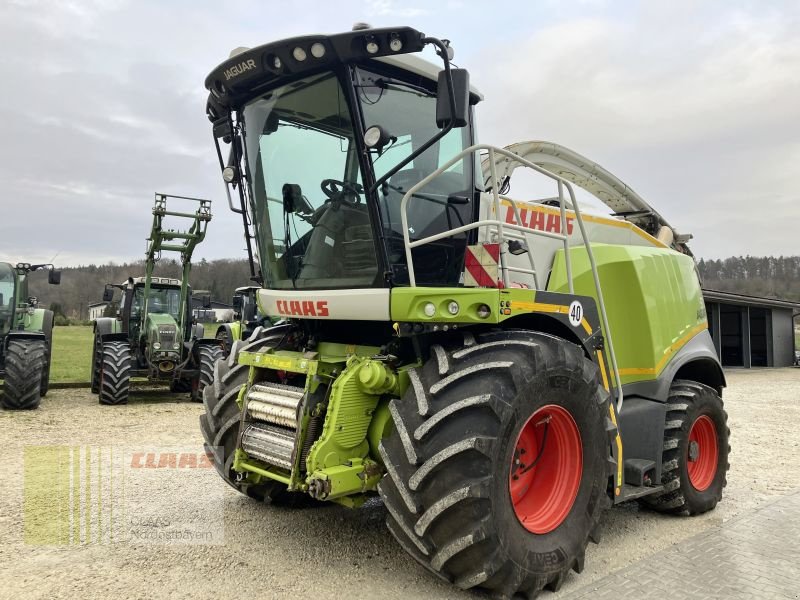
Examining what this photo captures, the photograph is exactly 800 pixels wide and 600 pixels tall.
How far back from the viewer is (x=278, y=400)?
3986 millimetres

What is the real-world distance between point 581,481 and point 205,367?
368 inches

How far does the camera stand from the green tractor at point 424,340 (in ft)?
10.5

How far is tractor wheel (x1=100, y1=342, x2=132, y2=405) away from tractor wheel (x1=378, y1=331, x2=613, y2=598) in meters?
9.16

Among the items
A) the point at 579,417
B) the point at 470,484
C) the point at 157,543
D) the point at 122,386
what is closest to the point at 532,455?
the point at 579,417

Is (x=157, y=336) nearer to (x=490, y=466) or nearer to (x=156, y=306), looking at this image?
(x=156, y=306)

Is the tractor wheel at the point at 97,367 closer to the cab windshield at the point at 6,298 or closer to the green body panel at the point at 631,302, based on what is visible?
the cab windshield at the point at 6,298

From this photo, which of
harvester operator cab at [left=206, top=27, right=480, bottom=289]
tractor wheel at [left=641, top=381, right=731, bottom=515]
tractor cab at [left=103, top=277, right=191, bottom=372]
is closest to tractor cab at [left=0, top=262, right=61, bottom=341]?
tractor cab at [left=103, top=277, right=191, bottom=372]

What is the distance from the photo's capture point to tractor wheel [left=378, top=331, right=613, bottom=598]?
308cm

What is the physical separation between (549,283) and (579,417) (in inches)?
49.1

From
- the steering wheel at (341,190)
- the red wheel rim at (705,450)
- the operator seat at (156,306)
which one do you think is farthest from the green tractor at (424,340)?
A: the operator seat at (156,306)

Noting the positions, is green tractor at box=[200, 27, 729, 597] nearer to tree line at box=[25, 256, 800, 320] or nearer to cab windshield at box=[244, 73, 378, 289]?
cab windshield at box=[244, 73, 378, 289]

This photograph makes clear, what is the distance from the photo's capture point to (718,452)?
17.5 feet

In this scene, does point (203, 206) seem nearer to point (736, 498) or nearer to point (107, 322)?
point (107, 322)

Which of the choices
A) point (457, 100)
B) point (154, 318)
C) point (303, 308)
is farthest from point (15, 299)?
point (457, 100)
